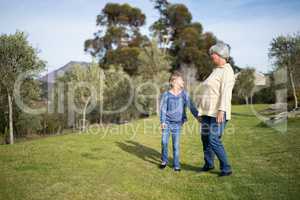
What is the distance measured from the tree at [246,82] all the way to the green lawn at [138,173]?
93.8 ft

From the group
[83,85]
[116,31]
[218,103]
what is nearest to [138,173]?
[218,103]

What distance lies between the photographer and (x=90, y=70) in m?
23.0

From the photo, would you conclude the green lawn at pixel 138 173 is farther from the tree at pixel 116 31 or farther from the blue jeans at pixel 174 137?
the tree at pixel 116 31

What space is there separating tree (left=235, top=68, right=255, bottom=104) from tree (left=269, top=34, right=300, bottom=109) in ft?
50.5

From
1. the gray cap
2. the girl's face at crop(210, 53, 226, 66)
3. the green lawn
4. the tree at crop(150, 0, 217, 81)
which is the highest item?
the tree at crop(150, 0, 217, 81)

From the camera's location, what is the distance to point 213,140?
15.6ft

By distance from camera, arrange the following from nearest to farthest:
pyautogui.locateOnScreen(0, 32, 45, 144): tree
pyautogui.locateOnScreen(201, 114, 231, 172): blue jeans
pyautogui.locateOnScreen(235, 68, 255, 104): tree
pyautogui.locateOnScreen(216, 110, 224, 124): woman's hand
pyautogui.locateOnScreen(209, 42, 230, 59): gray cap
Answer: pyautogui.locateOnScreen(216, 110, 224, 124): woman's hand < pyautogui.locateOnScreen(201, 114, 231, 172): blue jeans < pyautogui.locateOnScreen(209, 42, 230, 59): gray cap < pyautogui.locateOnScreen(0, 32, 45, 144): tree < pyautogui.locateOnScreen(235, 68, 255, 104): tree

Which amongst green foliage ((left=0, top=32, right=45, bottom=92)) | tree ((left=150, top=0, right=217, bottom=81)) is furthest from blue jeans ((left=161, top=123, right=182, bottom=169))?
tree ((left=150, top=0, right=217, bottom=81))

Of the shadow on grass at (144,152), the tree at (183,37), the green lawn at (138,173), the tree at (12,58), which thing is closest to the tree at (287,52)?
the green lawn at (138,173)

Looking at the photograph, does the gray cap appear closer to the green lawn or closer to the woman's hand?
the woman's hand

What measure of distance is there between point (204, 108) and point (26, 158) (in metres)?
4.49

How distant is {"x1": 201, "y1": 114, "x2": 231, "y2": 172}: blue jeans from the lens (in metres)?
4.75

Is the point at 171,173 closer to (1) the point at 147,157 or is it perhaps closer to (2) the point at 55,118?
(1) the point at 147,157

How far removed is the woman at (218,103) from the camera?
470 cm
